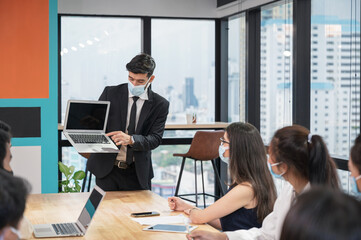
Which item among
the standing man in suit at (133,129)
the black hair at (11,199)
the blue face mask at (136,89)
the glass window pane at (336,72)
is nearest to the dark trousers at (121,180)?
the standing man in suit at (133,129)

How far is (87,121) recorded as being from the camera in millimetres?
3180

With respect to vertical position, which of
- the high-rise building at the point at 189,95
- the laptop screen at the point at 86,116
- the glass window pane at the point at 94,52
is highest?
the glass window pane at the point at 94,52

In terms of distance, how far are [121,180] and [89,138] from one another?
33 cm

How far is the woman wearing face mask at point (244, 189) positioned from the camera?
2.40 m

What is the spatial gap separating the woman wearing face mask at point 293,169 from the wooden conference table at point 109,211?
25 cm

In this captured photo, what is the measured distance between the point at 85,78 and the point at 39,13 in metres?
1.90

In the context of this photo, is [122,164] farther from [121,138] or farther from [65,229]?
[65,229]

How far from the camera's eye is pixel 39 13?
4219 millimetres

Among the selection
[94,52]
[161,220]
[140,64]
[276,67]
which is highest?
[94,52]

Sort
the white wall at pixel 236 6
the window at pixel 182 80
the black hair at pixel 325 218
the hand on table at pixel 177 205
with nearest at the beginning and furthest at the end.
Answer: the black hair at pixel 325 218
the hand on table at pixel 177 205
the white wall at pixel 236 6
the window at pixel 182 80

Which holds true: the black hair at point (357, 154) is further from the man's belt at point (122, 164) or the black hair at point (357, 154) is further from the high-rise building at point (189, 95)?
the high-rise building at point (189, 95)

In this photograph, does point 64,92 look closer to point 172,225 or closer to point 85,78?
point 85,78

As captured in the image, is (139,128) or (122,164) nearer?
(122,164)

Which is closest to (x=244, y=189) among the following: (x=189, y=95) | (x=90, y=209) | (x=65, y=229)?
(x=90, y=209)
